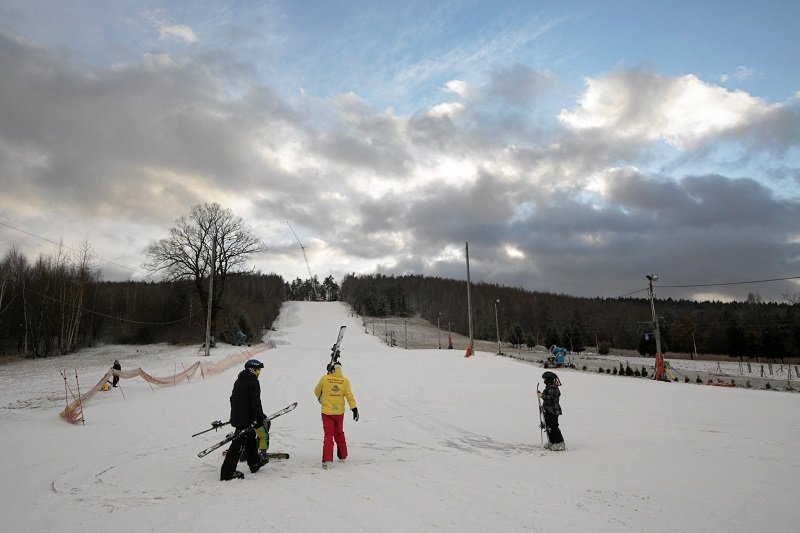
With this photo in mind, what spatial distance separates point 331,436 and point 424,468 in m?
1.77

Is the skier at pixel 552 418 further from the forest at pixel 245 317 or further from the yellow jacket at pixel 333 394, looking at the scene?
the forest at pixel 245 317

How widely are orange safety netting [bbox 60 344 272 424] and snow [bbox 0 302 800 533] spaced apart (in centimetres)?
38

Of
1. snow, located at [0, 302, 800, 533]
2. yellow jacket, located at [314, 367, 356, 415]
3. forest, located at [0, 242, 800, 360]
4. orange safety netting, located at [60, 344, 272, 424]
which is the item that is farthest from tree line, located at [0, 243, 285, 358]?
yellow jacket, located at [314, 367, 356, 415]

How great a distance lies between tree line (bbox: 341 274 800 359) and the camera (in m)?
81.1

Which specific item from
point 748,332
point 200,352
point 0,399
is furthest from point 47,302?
point 748,332

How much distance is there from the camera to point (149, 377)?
20.5 meters

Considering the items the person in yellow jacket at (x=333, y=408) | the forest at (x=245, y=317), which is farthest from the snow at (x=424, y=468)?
the forest at (x=245, y=317)

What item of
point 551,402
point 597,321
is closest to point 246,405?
point 551,402

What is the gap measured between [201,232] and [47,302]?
16393 millimetres

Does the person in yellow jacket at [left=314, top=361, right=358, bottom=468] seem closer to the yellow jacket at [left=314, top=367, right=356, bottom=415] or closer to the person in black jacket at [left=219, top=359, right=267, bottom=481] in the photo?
the yellow jacket at [left=314, top=367, right=356, bottom=415]

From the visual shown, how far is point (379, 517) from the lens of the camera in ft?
18.2

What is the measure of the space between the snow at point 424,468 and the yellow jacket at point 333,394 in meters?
1.02

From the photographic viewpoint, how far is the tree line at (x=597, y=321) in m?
81.1

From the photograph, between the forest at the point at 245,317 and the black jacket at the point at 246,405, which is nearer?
the black jacket at the point at 246,405
